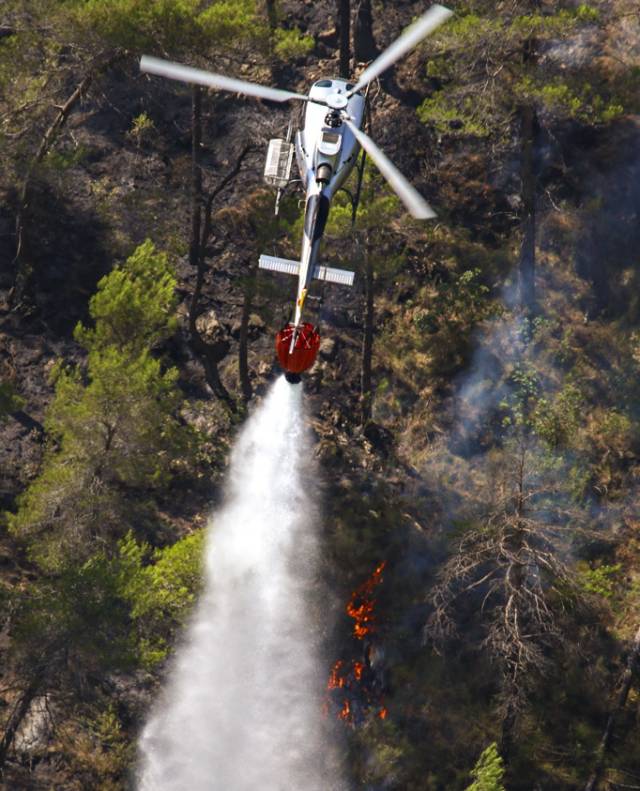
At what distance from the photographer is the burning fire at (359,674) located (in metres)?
29.2

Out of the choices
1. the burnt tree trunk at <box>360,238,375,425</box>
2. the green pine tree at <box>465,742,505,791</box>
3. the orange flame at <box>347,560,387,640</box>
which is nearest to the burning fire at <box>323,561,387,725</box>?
the orange flame at <box>347,560,387,640</box>

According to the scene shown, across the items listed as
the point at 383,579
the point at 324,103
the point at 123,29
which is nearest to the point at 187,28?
the point at 123,29

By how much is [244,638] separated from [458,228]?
51.0 ft

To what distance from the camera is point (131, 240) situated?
36562mm

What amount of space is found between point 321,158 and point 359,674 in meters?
14.5

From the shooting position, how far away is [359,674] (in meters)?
29.6

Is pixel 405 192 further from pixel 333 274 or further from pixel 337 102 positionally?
pixel 337 102

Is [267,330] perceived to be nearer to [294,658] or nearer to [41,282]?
[41,282]

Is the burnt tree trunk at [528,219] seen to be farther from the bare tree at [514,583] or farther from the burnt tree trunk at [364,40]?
the burnt tree trunk at [364,40]

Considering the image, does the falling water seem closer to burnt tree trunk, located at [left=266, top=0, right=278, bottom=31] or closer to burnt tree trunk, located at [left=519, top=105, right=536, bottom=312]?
burnt tree trunk, located at [left=519, top=105, right=536, bottom=312]

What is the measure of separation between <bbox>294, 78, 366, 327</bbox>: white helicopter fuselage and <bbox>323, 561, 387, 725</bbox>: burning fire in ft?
30.8

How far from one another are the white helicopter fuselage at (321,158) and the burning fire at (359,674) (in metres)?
9.39

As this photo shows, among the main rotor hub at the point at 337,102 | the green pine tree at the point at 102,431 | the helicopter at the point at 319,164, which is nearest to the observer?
the helicopter at the point at 319,164

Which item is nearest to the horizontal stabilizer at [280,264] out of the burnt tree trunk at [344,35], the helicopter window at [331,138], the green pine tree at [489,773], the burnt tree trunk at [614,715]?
the helicopter window at [331,138]
